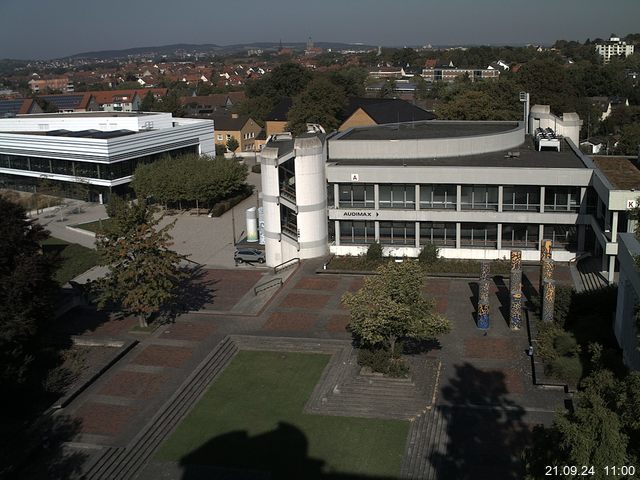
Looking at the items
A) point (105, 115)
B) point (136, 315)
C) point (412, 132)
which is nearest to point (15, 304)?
point (136, 315)

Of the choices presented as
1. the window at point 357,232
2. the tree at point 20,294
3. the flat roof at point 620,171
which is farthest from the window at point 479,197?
the tree at point 20,294

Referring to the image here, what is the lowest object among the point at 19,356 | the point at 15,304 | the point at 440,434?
the point at 440,434

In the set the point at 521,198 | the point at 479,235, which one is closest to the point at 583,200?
the point at 521,198

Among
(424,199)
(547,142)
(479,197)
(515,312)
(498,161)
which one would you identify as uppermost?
(547,142)

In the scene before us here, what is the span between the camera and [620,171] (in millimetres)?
36781

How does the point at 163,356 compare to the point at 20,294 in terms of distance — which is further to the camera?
the point at 163,356

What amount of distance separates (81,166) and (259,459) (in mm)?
47686

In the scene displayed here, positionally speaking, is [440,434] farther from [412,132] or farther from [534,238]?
[412,132]

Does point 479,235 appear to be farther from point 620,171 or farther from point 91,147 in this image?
point 91,147

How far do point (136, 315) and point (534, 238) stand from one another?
70.7 feet

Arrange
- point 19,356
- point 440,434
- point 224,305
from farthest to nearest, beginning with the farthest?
point 224,305 < point 19,356 < point 440,434

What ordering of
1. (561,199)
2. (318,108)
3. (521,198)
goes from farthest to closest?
(318,108)
(521,198)
(561,199)

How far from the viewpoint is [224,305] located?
32594 mm

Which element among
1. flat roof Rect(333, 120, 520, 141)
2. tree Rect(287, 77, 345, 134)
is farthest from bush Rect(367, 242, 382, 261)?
tree Rect(287, 77, 345, 134)
